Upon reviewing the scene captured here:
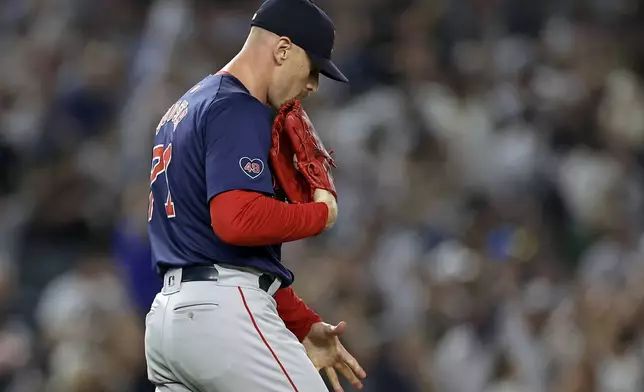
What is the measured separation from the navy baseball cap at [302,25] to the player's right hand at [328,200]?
37 centimetres

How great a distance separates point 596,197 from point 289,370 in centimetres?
538

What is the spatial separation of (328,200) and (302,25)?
1.78ft

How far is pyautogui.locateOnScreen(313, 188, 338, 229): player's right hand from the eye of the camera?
11.8 ft

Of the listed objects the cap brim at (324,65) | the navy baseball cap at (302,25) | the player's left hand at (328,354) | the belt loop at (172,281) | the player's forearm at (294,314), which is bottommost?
the player's left hand at (328,354)

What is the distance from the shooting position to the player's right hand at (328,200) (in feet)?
11.8

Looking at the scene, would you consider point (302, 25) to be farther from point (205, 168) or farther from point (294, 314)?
point (294, 314)

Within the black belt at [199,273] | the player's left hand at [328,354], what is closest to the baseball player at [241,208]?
the black belt at [199,273]

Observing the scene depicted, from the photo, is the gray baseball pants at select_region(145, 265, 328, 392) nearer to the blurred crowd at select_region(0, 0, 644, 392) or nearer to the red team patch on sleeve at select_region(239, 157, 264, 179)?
the red team patch on sleeve at select_region(239, 157, 264, 179)

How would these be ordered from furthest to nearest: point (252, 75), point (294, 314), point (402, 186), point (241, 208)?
Result: point (402, 186)
point (294, 314)
point (252, 75)
point (241, 208)

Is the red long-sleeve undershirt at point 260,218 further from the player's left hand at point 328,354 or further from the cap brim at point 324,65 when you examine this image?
the player's left hand at point 328,354

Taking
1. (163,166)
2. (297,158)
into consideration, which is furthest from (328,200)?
(163,166)

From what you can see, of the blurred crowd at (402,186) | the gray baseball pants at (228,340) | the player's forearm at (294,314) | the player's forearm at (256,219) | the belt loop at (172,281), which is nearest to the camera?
the player's forearm at (256,219)

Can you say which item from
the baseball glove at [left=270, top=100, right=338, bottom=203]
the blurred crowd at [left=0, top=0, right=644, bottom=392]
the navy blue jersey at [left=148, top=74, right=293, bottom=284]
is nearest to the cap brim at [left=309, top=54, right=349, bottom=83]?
the baseball glove at [left=270, top=100, right=338, bottom=203]

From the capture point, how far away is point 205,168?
348 centimetres
